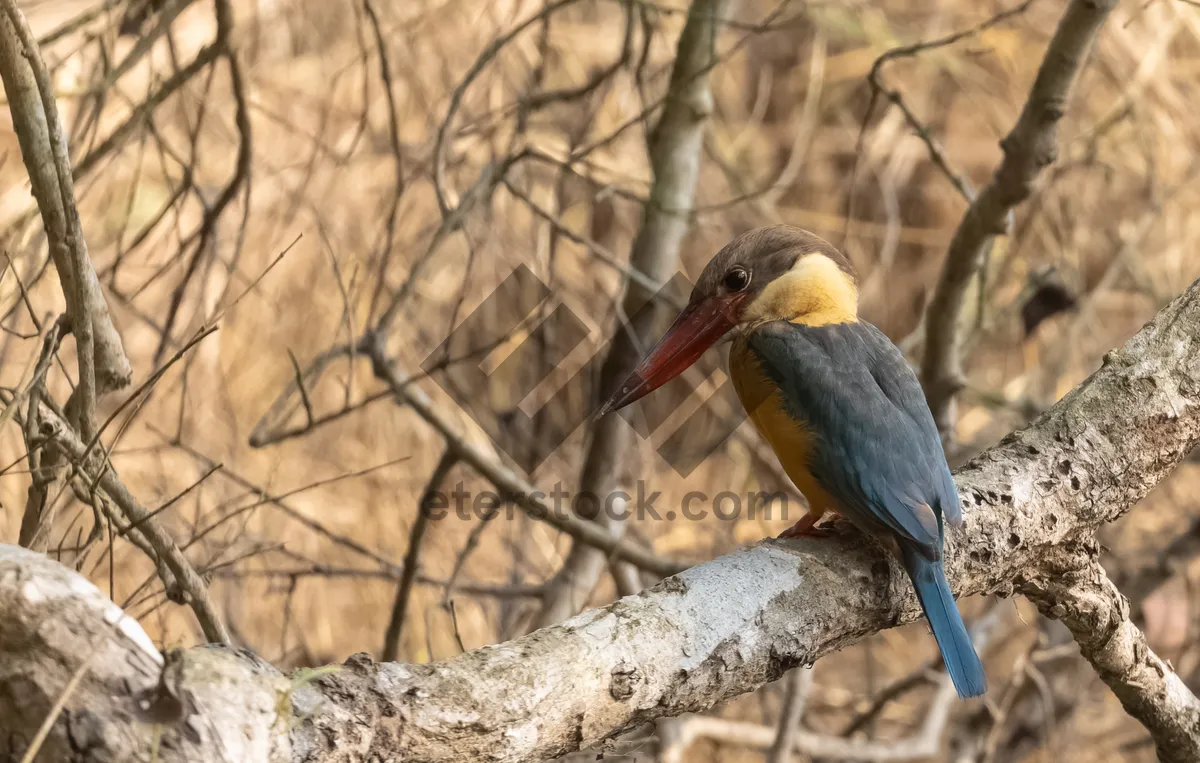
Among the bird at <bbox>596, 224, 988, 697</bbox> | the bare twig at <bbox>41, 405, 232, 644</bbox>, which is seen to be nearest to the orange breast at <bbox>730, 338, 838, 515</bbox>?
the bird at <bbox>596, 224, 988, 697</bbox>

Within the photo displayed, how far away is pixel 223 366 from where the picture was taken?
15.5 feet

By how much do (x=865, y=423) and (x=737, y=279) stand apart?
0.48 m

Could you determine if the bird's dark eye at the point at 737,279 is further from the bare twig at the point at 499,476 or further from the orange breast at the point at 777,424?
the bare twig at the point at 499,476

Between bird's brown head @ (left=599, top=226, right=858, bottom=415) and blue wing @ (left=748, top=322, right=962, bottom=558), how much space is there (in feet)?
0.29

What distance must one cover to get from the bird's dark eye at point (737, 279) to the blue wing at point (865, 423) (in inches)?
4.9

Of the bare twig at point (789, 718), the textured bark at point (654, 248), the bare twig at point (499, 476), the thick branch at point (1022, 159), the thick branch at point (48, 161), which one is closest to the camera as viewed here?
the thick branch at point (48, 161)

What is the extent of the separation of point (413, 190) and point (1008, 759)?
10.8ft

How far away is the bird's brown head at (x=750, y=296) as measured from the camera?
2.46 metres

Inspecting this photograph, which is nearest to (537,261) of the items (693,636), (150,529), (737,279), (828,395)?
(737,279)

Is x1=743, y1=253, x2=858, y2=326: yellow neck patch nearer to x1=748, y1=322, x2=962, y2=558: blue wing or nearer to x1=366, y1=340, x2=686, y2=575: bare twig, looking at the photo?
x1=748, y1=322, x2=962, y2=558: blue wing

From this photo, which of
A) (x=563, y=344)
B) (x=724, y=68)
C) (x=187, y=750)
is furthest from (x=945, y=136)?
(x=187, y=750)

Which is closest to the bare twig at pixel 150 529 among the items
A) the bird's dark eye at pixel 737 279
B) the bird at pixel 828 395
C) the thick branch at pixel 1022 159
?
the bird at pixel 828 395

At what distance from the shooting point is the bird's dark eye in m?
2.45

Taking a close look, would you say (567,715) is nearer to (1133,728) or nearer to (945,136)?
(1133,728)
